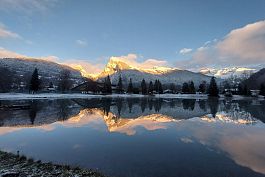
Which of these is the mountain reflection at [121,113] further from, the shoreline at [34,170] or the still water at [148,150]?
the shoreline at [34,170]

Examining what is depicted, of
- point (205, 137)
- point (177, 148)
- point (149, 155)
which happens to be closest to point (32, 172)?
point (149, 155)

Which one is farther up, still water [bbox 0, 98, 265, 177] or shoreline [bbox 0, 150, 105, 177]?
shoreline [bbox 0, 150, 105, 177]

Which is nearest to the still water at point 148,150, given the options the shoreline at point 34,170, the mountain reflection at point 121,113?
the shoreline at point 34,170

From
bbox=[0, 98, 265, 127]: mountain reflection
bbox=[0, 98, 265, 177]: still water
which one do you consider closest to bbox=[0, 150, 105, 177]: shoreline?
bbox=[0, 98, 265, 177]: still water

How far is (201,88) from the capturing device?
7338 inches

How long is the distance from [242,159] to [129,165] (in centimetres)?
744

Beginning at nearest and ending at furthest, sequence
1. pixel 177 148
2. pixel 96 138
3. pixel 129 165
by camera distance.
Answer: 1. pixel 129 165
2. pixel 177 148
3. pixel 96 138

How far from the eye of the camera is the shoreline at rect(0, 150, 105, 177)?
490 inches

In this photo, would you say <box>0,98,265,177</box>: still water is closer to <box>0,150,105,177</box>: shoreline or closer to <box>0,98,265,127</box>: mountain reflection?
<box>0,150,105,177</box>: shoreline

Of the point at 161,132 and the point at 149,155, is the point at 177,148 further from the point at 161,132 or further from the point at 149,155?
the point at 161,132

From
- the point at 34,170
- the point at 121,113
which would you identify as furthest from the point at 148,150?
the point at 121,113

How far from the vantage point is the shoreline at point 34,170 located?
12.4 m

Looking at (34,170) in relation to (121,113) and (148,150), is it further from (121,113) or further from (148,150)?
(121,113)

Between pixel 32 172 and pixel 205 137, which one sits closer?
pixel 32 172
